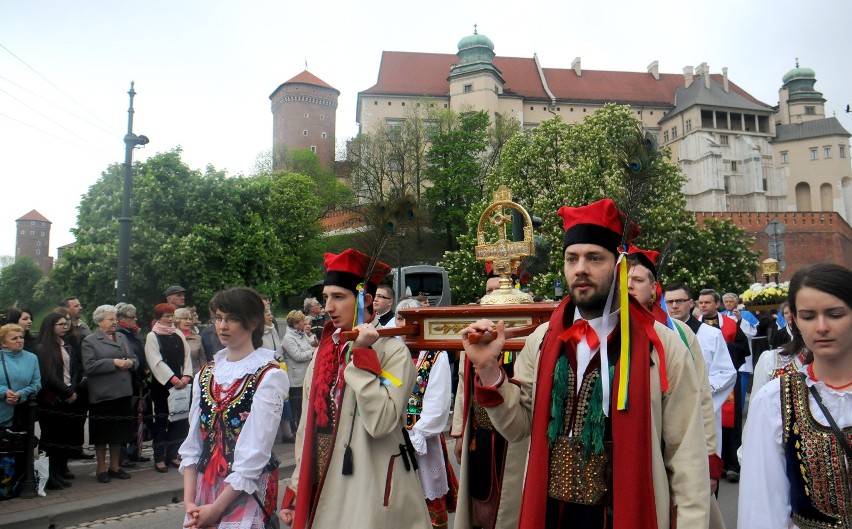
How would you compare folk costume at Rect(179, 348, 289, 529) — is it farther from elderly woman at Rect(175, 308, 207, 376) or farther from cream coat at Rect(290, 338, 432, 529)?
elderly woman at Rect(175, 308, 207, 376)

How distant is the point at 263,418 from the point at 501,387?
1341 mm

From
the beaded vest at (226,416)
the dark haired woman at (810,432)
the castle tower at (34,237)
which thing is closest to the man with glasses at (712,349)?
the dark haired woman at (810,432)

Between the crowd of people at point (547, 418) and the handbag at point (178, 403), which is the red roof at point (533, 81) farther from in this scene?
the crowd of people at point (547, 418)

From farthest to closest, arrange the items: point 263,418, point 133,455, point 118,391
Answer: point 133,455, point 118,391, point 263,418

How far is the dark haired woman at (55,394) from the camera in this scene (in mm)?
7633

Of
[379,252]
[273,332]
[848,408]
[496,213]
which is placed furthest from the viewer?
[273,332]

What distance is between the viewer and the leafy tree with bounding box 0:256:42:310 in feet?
226

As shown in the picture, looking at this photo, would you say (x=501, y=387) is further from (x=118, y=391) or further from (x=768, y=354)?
(x=118, y=391)

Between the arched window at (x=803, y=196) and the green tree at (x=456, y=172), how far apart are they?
41.6 metres

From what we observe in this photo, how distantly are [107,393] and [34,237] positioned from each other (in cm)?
11639

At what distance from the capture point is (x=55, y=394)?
306 inches

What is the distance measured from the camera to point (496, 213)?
477cm

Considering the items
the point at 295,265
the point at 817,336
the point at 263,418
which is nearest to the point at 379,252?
the point at 263,418

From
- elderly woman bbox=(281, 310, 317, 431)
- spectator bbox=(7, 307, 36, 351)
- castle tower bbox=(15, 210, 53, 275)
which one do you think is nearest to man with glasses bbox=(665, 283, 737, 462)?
elderly woman bbox=(281, 310, 317, 431)
